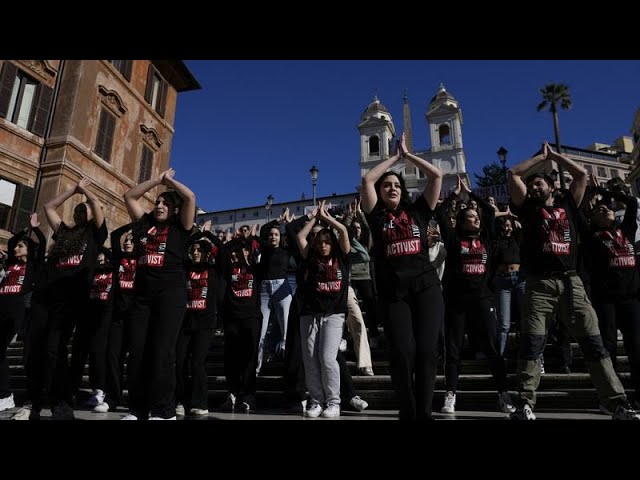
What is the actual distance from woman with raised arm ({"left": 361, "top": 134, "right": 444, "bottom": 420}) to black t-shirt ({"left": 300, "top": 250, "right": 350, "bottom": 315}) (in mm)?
1355

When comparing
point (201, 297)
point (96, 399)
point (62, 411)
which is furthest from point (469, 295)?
point (96, 399)

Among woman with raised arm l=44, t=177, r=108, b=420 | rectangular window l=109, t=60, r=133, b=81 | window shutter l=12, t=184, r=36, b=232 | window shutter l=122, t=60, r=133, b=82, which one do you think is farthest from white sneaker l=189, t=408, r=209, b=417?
window shutter l=122, t=60, r=133, b=82

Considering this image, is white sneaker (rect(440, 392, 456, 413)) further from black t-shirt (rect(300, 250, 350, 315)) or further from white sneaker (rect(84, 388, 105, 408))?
white sneaker (rect(84, 388, 105, 408))

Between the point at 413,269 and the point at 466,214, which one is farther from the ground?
the point at 466,214

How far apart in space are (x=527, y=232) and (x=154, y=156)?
70.1ft

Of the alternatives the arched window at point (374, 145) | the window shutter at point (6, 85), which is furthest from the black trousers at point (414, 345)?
the arched window at point (374, 145)

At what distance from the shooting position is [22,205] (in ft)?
50.0

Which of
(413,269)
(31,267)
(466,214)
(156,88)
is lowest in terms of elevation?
(413,269)

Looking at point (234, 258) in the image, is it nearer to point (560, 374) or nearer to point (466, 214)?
point (466, 214)

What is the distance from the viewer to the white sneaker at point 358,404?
187 inches

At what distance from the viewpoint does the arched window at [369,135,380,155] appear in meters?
58.4

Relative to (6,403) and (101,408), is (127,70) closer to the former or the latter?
(6,403)
